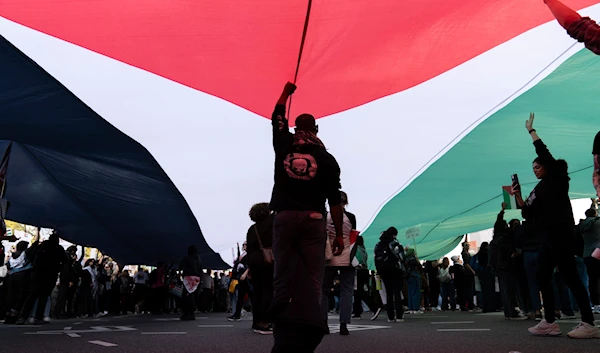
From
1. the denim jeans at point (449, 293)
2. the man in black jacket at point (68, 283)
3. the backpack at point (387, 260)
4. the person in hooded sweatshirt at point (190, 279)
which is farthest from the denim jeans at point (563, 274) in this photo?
the man in black jacket at point (68, 283)

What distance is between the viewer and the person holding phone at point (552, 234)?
16.3ft

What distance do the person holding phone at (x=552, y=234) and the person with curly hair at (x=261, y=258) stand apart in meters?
2.92

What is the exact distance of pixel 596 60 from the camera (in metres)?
7.54

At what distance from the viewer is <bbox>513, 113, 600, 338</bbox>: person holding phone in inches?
196

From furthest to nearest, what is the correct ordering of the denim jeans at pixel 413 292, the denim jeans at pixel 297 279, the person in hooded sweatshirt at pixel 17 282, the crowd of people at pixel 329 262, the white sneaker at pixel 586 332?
the denim jeans at pixel 413 292 → the person in hooded sweatshirt at pixel 17 282 → the white sneaker at pixel 586 332 → the crowd of people at pixel 329 262 → the denim jeans at pixel 297 279

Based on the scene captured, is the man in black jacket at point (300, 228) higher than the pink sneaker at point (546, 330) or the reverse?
higher

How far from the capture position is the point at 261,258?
253 inches

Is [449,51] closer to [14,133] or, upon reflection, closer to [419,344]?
[419,344]

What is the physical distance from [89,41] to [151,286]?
13537 millimetres

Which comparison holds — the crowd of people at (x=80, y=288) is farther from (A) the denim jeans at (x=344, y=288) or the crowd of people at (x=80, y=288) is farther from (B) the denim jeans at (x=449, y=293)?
(B) the denim jeans at (x=449, y=293)

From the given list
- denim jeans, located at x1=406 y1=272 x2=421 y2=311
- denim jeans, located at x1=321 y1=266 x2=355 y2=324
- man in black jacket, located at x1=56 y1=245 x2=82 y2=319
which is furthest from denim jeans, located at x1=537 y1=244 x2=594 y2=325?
man in black jacket, located at x1=56 y1=245 x2=82 y2=319

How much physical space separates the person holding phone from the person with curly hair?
292 cm

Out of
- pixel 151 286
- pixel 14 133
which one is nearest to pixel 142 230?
pixel 151 286

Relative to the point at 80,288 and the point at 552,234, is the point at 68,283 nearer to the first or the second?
A: the point at 80,288
